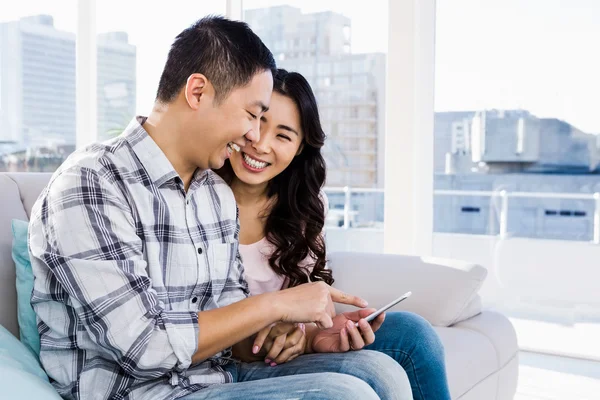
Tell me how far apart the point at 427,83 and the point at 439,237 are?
0.79 m

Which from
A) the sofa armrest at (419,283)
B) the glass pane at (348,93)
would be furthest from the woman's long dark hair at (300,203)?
the glass pane at (348,93)

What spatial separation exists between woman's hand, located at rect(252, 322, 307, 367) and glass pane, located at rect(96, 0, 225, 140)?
3088 mm

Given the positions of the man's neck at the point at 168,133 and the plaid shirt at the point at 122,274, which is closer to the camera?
the plaid shirt at the point at 122,274

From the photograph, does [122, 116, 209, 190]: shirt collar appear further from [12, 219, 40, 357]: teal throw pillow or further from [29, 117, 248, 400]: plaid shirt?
[12, 219, 40, 357]: teal throw pillow

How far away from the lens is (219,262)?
148 centimetres

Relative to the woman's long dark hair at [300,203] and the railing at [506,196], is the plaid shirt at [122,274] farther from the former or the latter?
the railing at [506,196]

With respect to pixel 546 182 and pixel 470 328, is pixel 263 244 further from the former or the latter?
pixel 546 182

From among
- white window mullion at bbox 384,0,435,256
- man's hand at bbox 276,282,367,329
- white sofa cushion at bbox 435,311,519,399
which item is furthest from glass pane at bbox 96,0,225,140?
man's hand at bbox 276,282,367,329

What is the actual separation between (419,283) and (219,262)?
88 centimetres

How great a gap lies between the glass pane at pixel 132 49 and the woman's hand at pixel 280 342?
3.09 metres

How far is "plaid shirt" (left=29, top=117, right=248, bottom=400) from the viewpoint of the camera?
1.18 metres

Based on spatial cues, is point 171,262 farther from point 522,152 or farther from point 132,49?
point 132,49

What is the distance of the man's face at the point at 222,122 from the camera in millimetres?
1406

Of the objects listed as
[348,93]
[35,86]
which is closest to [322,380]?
[348,93]
